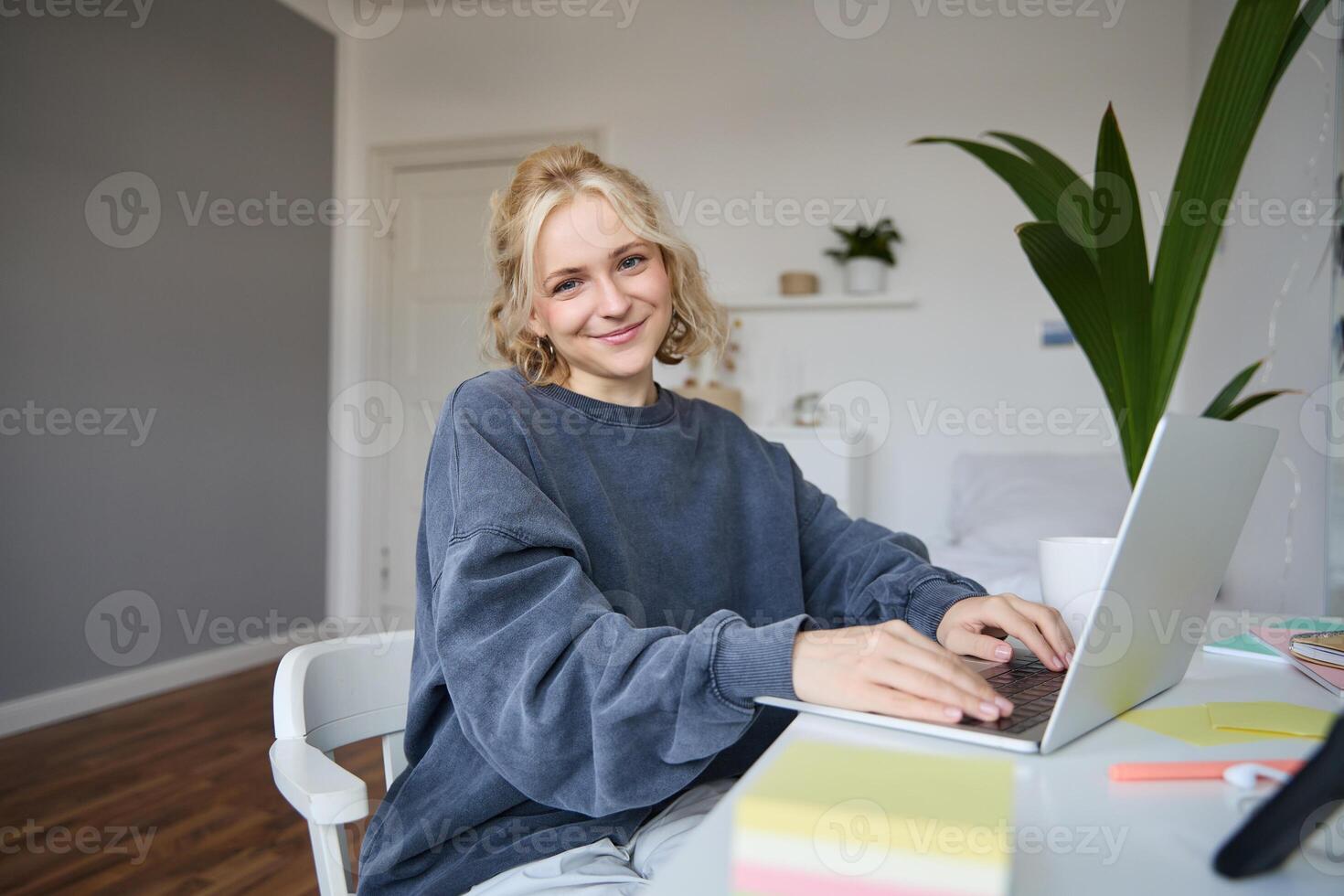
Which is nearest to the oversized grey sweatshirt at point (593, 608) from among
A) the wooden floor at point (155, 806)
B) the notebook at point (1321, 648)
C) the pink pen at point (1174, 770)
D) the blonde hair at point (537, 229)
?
the blonde hair at point (537, 229)

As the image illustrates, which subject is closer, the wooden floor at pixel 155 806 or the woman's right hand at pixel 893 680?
the woman's right hand at pixel 893 680

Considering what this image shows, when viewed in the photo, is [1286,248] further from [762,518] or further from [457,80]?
Answer: [457,80]

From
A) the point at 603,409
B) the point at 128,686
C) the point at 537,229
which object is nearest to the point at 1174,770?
the point at 603,409

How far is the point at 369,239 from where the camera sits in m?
4.49

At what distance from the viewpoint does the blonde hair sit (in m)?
1.13

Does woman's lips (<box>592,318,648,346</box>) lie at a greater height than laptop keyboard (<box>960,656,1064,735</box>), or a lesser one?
greater

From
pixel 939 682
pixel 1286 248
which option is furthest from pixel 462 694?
pixel 1286 248

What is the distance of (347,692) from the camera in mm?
1035

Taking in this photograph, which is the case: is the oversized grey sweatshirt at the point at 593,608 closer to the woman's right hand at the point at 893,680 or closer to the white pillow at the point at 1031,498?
the woman's right hand at the point at 893,680

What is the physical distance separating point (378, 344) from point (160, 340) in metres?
1.11

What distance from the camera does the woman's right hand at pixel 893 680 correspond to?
2.21 feet

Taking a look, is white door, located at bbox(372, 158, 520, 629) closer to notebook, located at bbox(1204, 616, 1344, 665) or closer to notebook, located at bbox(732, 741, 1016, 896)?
notebook, located at bbox(1204, 616, 1344, 665)

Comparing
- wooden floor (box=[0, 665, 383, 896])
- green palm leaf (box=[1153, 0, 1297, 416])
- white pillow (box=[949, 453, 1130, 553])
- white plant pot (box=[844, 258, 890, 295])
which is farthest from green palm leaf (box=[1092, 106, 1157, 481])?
white plant pot (box=[844, 258, 890, 295])

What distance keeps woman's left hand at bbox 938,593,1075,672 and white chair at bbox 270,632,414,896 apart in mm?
570
